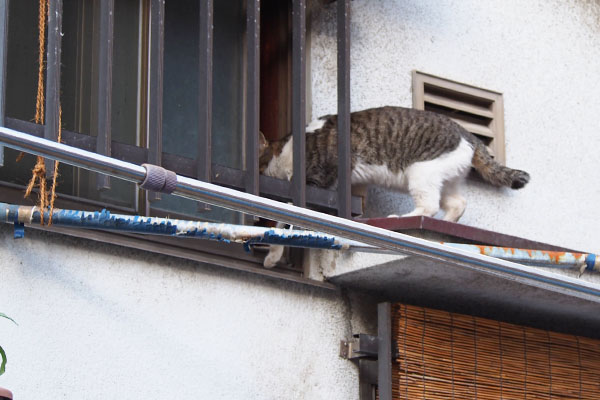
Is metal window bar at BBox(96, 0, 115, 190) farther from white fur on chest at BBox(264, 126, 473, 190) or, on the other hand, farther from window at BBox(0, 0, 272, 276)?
white fur on chest at BBox(264, 126, 473, 190)

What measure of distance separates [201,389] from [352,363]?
954 millimetres

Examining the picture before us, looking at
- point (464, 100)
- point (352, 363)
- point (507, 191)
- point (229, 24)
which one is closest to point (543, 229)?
point (507, 191)

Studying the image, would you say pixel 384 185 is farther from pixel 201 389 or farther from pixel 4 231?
pixel 4 231

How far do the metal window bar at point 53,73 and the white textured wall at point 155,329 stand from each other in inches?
19.6

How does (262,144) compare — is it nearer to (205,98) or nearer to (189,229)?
(205,98)

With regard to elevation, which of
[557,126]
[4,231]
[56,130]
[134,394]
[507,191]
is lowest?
[134,394]

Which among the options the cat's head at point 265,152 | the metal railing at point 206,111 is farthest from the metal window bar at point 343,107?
the cat's head at point 265,152

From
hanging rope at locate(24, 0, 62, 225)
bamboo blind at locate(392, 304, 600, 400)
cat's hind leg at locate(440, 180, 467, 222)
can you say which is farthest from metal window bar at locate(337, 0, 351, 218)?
hanging rope at locate(24, 0, 62, 225)

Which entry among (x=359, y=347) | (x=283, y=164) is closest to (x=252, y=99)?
(x=283, y=164)

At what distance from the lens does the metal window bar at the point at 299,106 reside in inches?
221

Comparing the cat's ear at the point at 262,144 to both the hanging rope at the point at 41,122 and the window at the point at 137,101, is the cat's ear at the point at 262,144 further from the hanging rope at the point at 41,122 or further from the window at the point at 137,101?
the hanging rope at the point at 41,122

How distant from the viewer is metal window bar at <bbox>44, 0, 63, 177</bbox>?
4789 mm

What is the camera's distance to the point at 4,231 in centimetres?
481

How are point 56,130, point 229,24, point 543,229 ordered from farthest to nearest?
point 543,229
point 229,24
point 56,130
